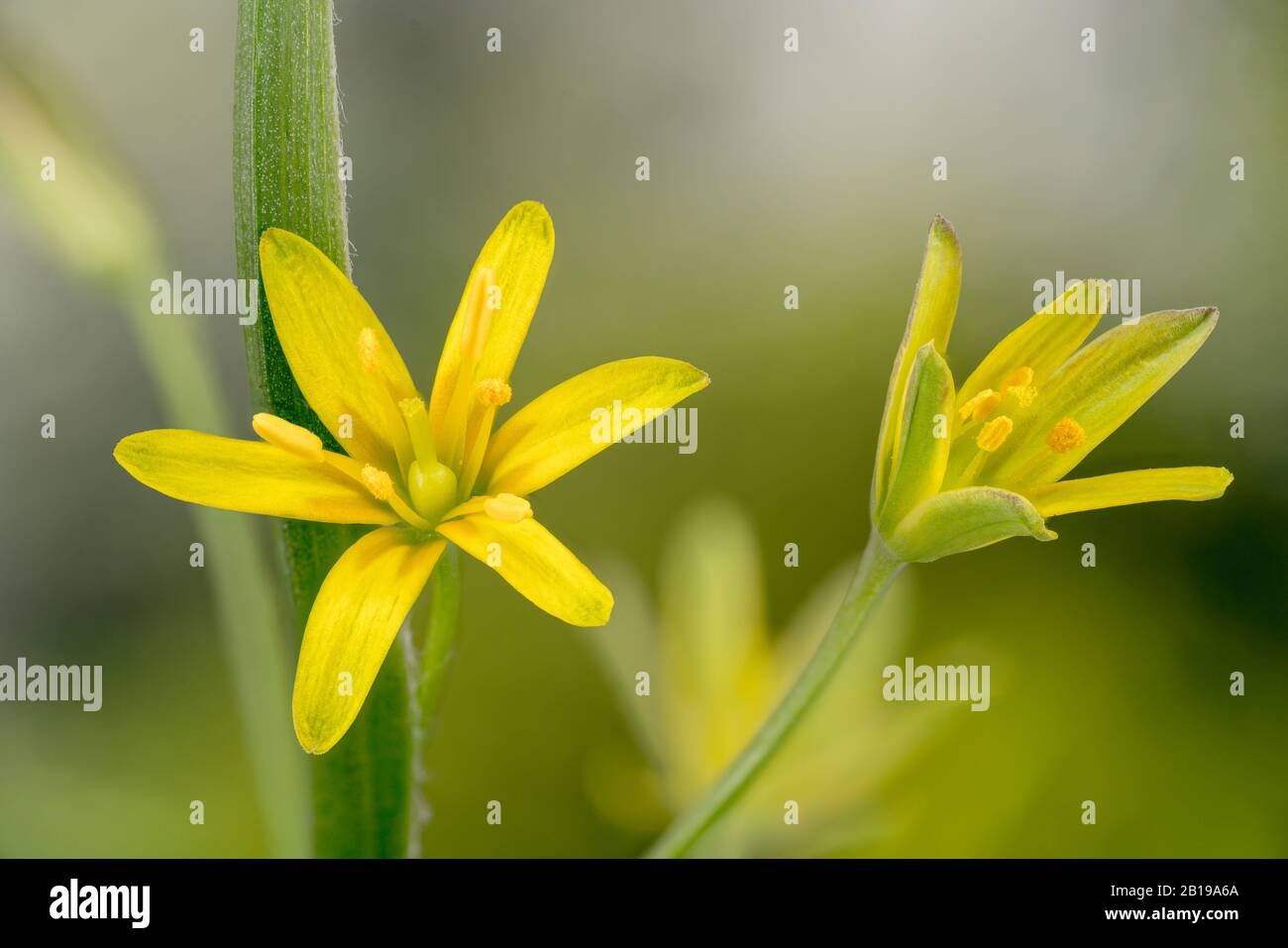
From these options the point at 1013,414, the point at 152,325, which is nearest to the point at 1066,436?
the point at 1013,414

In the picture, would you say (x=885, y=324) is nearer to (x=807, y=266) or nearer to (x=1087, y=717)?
(x=807, y=266)

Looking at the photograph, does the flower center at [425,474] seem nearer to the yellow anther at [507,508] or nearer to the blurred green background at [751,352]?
the yellow anther at [507,508]

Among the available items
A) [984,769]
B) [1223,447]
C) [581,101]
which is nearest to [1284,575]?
[1223,447]

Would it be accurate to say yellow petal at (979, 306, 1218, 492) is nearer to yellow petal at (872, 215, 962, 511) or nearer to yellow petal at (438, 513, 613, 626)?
yellow petal at (872, 215, 962, 511)

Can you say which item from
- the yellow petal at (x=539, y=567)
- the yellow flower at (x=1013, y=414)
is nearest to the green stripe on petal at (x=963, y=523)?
the yellow flower at (x=1013, y=414)

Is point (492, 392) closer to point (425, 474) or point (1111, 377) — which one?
point (425, 474)
